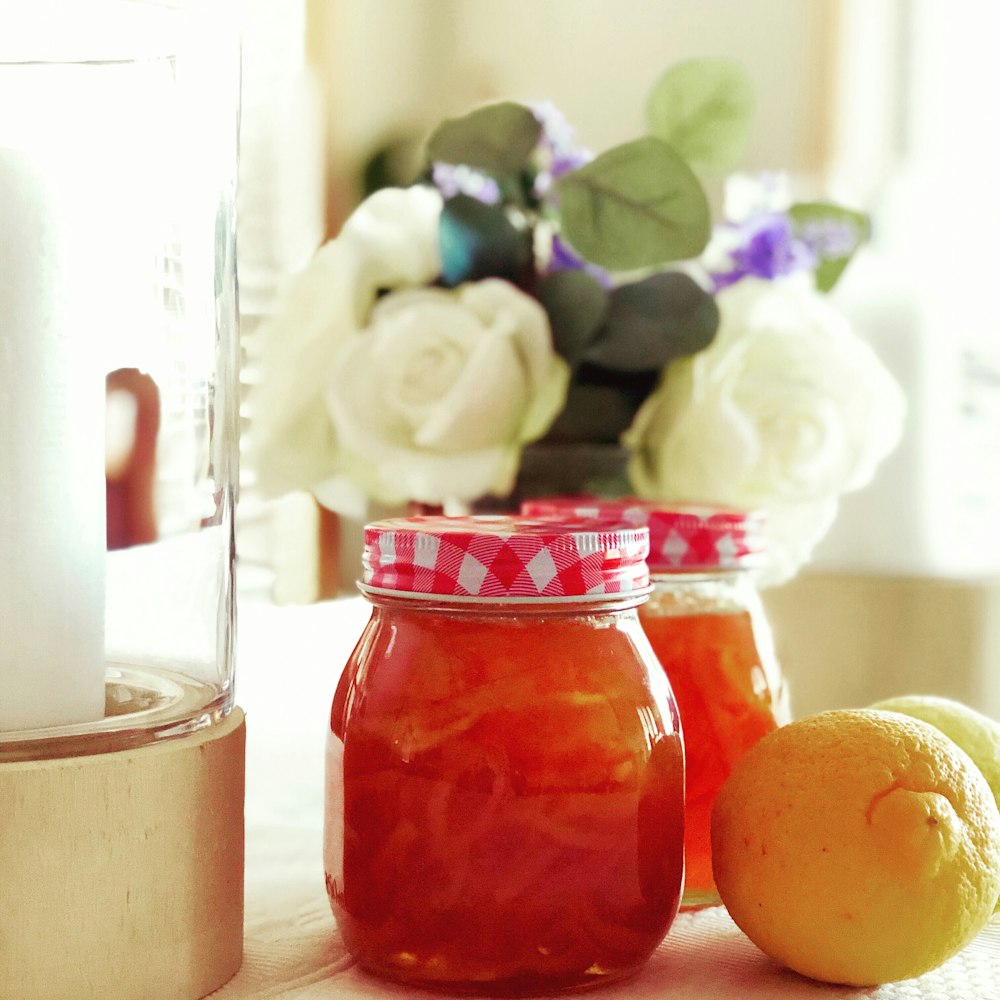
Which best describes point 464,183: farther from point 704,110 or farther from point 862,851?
point 862,851

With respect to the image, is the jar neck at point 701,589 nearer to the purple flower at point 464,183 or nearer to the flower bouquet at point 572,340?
the flower bouquet at point 572,340

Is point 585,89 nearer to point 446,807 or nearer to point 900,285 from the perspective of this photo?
point 900,285

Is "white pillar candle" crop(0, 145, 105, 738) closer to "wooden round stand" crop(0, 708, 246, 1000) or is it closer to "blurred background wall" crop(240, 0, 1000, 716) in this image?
"wooden round stand" crop(0, 708, 246, 1000)

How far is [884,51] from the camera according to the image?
113 cm

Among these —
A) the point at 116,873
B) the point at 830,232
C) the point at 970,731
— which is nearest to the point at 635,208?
the point at 830,232

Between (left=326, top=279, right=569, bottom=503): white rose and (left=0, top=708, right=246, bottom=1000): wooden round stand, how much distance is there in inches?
12.5

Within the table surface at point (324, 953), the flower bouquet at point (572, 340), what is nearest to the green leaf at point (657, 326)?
the flower bouquet at point (572, 340)

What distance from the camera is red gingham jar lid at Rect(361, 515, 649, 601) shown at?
1.50 ft

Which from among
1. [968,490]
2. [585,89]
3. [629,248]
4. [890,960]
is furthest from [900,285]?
[890,960]

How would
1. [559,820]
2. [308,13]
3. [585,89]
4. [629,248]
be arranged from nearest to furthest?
[559,820], [629,248], [308,13], [585,89]

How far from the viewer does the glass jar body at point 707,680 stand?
1.90ft

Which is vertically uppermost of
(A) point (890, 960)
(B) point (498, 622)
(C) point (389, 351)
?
(C) point (389, 351)

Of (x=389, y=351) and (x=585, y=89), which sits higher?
(x=585, y=89)

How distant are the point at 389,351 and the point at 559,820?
1.26 feet
